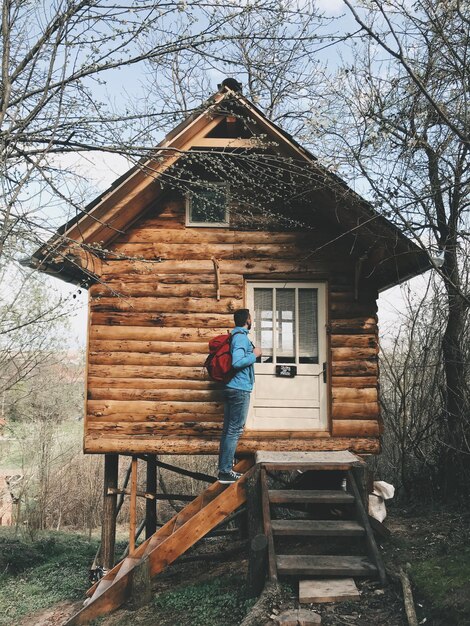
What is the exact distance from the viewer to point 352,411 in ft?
27.7

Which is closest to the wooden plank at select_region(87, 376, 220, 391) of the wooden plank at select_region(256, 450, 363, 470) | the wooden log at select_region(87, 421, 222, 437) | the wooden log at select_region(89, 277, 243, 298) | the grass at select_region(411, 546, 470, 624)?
the wooden log at select_region(87, 421, 222, 437)

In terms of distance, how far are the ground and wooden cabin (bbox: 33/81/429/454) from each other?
1.67m

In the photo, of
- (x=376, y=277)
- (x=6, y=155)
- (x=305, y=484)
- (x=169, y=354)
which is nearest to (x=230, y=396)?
(x=169, y=354)

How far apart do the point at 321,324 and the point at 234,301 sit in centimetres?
136

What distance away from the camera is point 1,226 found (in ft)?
17.5

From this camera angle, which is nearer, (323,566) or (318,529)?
(323,566)

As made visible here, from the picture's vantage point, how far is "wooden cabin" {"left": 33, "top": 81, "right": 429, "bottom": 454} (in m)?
8.32

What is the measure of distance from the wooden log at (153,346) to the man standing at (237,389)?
4.16 feet

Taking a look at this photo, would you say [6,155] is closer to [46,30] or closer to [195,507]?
[46,30]

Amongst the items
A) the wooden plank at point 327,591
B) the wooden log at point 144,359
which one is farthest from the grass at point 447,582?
the wooden log at point 144,359

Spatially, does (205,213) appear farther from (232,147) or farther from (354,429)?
(354,429)

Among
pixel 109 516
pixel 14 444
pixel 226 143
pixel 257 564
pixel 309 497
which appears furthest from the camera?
pixel 14 444

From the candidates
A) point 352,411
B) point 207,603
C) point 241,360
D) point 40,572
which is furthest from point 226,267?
point 40,572

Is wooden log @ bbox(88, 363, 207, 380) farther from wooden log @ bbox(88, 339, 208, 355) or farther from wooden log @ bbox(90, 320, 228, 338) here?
wooden log @ bbox(90, 320, 228, 338)
